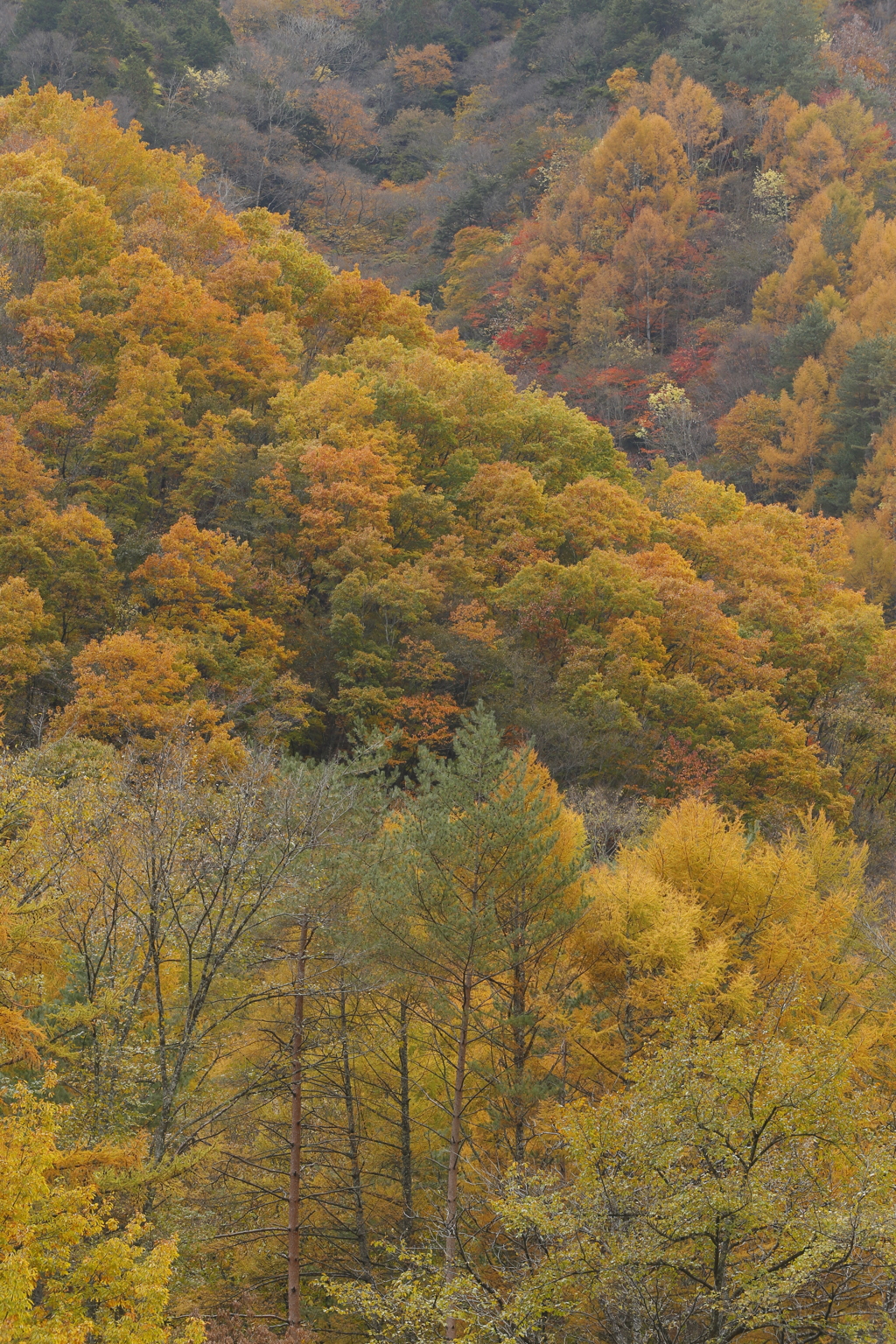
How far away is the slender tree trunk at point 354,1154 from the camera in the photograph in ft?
58.5

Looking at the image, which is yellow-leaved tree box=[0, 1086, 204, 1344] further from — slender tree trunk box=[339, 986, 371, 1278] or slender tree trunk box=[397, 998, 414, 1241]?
slender tree trunk box=[397, 998, 414, 1241]

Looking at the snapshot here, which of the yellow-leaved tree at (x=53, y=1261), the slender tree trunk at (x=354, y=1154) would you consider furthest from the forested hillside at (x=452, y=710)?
the slender tree trunk at (x=354, y=1154)

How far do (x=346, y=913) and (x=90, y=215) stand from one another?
89.7 feet

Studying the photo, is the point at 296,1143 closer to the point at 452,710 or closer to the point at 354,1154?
the point at 354,1154

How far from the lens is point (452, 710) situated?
29.8 meters

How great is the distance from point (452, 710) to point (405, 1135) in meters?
12.8

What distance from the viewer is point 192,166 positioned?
50.2m

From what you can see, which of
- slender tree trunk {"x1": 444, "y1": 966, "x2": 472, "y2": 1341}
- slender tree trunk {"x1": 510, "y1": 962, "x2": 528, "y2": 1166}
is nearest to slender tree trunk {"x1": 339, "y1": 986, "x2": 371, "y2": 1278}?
slender tree trunk {"x1": 444, "y1": 966, "x2": 472, "y2": 1341}

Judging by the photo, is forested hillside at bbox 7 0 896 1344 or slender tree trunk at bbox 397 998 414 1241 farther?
slender tree trunk at bbox 397 998 414 1241

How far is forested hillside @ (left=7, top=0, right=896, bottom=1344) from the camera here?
12.0 meters

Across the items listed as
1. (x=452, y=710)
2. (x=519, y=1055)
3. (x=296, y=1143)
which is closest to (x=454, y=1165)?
(x=519, y=1055)

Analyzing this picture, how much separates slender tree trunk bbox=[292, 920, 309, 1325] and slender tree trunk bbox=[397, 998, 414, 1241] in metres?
1.59

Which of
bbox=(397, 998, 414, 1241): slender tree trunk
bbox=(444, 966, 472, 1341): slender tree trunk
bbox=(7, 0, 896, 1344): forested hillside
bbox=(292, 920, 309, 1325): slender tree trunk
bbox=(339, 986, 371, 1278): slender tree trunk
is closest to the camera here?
bbox=(7, 0, 896, 1344): forested hillside

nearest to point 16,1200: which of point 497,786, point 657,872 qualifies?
point 497,786
